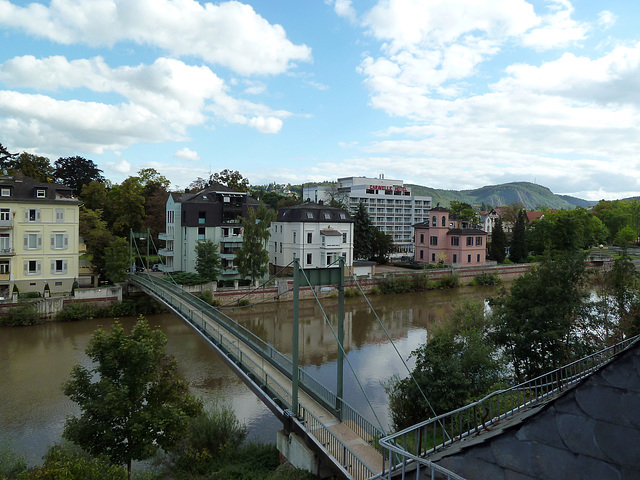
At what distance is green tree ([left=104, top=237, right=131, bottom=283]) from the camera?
25641 mm

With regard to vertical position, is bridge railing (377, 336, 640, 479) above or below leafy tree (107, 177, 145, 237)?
below

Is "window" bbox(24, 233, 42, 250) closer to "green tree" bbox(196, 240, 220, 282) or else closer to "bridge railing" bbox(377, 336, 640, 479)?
"green tree" bbox(196, 240, 220, 282)

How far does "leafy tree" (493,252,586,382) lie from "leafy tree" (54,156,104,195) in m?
41.3

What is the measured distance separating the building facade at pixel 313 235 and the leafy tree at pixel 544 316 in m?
19.5

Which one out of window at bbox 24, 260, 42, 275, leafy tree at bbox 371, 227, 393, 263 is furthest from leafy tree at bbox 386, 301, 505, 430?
leafy tree at bbox 371, 227, 393, 263

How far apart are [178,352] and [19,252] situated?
13.3 meters

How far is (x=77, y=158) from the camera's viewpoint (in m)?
42.2

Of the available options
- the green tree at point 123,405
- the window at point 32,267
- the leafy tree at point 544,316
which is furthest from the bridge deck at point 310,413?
the window at point 32,267

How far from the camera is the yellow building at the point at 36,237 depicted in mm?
23938

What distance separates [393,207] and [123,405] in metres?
50.4

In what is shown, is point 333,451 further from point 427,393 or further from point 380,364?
point 380,364

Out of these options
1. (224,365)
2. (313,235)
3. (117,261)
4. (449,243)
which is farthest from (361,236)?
(224,365)

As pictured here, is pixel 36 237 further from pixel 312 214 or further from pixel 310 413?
pixel 310 413

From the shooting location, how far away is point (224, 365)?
16750 millimetres
